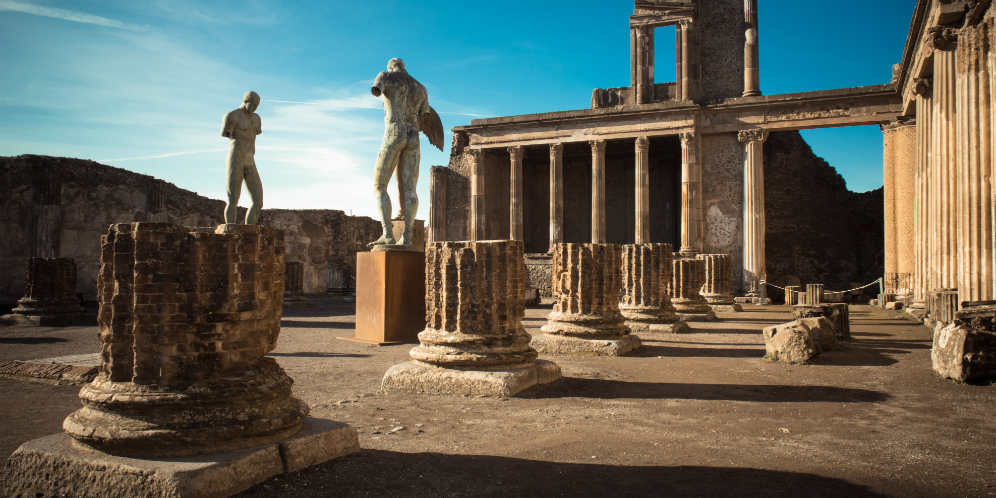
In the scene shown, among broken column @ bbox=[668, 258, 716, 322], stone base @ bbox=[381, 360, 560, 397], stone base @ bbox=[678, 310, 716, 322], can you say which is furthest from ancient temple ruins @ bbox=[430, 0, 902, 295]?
stone base @ bbox=[381, 360, 560, 397]

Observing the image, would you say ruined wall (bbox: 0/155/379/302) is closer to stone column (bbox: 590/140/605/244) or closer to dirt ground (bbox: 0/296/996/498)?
dirt ground (bbox: 0/296/996/498)

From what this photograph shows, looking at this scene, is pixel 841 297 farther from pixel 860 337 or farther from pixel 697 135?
pixel 860 337

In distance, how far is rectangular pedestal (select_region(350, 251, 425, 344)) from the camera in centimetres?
765

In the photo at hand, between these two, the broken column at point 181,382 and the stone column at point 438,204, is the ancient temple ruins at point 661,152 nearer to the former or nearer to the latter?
the stone column at point 438,204

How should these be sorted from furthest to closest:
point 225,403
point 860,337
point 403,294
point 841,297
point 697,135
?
point 697,135 < point 841,297 < point 860,337 < point 403,294 < point 225,403

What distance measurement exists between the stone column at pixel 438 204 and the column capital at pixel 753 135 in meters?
11.7

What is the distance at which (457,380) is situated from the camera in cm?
500

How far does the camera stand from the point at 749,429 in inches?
156

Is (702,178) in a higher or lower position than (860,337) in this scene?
higher

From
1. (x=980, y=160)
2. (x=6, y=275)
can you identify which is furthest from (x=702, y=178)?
(x=6, y=275)

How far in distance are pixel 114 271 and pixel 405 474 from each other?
5.39 ft

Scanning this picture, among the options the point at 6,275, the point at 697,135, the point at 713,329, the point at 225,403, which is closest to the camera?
the point at 225,403

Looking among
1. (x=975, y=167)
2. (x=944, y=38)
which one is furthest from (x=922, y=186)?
(x=975, y=167)

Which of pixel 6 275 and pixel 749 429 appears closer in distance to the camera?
pixel 749 429
